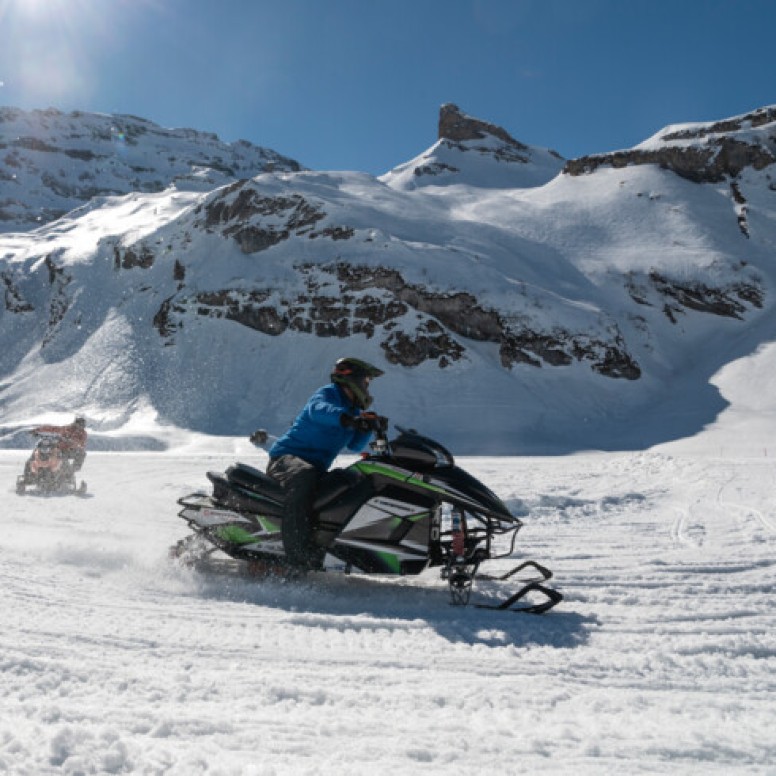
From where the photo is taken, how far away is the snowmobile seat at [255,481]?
489cm

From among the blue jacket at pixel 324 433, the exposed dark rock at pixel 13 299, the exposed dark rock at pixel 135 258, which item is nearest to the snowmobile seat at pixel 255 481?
the blue jacket at pixel 324 433

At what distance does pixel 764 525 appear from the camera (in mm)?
6855

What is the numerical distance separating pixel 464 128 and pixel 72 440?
84382 millimetres

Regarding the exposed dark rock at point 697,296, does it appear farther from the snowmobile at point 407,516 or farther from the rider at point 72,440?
the snowmobile at point 407,516

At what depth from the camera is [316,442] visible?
493 centimetres

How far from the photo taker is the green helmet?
4.82m

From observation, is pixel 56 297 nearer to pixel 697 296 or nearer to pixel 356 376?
pixel 697 296

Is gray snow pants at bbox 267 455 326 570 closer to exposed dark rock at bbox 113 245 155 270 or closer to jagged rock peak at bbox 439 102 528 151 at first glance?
exposed dark rock at bbox 113 245 155 270

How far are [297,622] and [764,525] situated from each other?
18.6 feet

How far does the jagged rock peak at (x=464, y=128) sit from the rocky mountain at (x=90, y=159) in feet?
106

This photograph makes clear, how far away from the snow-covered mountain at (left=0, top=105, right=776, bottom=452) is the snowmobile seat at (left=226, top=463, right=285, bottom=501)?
21285mm

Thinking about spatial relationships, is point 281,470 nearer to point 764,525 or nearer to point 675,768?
point 675,768

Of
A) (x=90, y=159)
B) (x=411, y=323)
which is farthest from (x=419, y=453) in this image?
(x=90, y=159)

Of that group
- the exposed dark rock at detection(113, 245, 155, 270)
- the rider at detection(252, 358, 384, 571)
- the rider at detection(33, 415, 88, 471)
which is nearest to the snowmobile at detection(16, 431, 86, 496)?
the rider at detection(33, 415, 88, 471)
